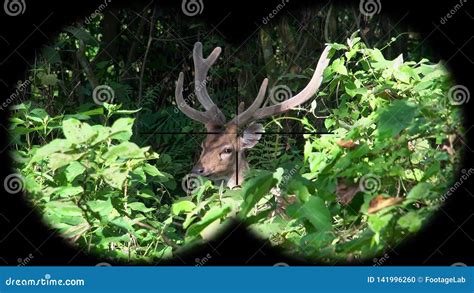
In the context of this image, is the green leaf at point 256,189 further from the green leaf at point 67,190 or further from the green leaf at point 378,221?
the green leaf at point 67,190

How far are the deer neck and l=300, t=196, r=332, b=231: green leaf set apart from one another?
2.01 meters

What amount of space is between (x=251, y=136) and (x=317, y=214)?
2.19 meters

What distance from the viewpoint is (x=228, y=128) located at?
4863 millimetres

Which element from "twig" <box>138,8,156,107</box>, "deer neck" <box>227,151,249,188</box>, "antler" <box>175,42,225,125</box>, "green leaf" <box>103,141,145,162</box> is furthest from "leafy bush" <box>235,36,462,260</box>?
"twig" <box>138,8,156,107</box>

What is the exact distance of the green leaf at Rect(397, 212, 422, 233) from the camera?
94.3 inches

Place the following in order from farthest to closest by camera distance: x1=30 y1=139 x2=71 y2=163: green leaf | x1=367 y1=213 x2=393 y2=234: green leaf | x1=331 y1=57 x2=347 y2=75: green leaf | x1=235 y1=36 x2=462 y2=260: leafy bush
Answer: x1=331 y1=57 x2=347 y2=75: green leaf < x1=30 y1=139 x2=71 y2=163: green leaf < x1=235 y1=36 x2=462 y2=260: leafy bush < x1=367 y1=213 x2=393 y2=234: green leaf

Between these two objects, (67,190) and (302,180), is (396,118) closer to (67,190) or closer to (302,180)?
(302,180)

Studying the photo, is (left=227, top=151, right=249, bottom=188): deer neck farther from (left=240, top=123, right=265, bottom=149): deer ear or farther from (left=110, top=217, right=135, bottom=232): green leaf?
(left=110, top=217, right=135, bottom=232): green leaf

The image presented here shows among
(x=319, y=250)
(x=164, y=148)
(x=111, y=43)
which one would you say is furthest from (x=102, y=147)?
(x=111, y=43)

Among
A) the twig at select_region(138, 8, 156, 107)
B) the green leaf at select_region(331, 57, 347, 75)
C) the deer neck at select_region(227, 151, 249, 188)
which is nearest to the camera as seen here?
the green leaf at select_region(331, 57, 347, 75)

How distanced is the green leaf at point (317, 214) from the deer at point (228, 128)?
204cm

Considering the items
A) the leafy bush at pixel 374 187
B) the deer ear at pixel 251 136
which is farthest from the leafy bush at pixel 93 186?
the deer ear at pixel 251 136

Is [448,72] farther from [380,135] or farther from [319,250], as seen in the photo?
[319,250]

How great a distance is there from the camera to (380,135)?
272 centimetres
